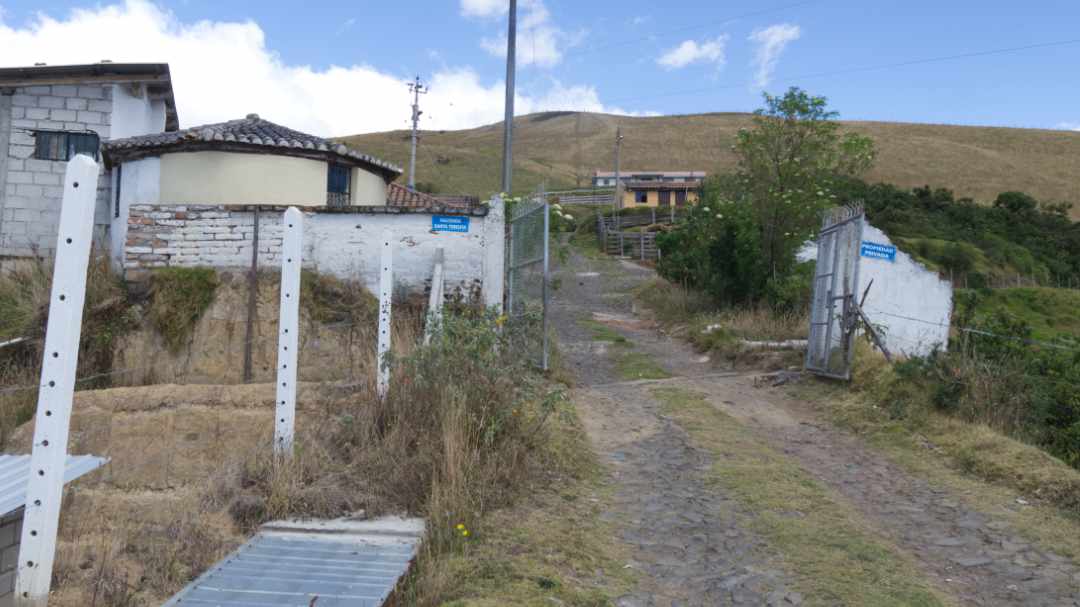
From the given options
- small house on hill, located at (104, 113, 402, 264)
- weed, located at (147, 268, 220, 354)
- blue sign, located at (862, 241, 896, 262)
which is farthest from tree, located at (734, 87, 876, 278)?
weed, located at (147, 268, 220, 354)

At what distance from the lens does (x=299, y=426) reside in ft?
22.1

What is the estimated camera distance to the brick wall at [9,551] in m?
3.99

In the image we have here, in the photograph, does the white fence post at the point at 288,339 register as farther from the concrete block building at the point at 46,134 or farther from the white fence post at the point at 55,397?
the concrete block building at the point at 46,134

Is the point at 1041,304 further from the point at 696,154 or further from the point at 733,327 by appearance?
the point at 696,154

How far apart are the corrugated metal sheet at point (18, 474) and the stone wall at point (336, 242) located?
6.58 metres

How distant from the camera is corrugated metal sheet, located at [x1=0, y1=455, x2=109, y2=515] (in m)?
4.17

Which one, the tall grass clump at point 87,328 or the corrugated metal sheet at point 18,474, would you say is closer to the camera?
the corrugated metal sheet at point 18,474

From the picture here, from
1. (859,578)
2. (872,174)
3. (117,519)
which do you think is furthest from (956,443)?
(872,174)

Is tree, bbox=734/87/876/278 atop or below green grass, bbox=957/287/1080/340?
atop

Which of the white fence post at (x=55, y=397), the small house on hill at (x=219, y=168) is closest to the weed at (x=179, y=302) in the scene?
the small house on hill at (x=219, y=168)

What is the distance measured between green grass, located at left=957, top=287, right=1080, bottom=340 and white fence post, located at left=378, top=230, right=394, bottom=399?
22.5 meters

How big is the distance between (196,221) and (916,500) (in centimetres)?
1029

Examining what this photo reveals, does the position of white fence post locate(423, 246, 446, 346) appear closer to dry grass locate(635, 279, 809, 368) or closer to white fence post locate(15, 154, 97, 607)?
white fence post locate(15, 154, 97, 607)

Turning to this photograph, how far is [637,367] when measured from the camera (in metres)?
12.7
